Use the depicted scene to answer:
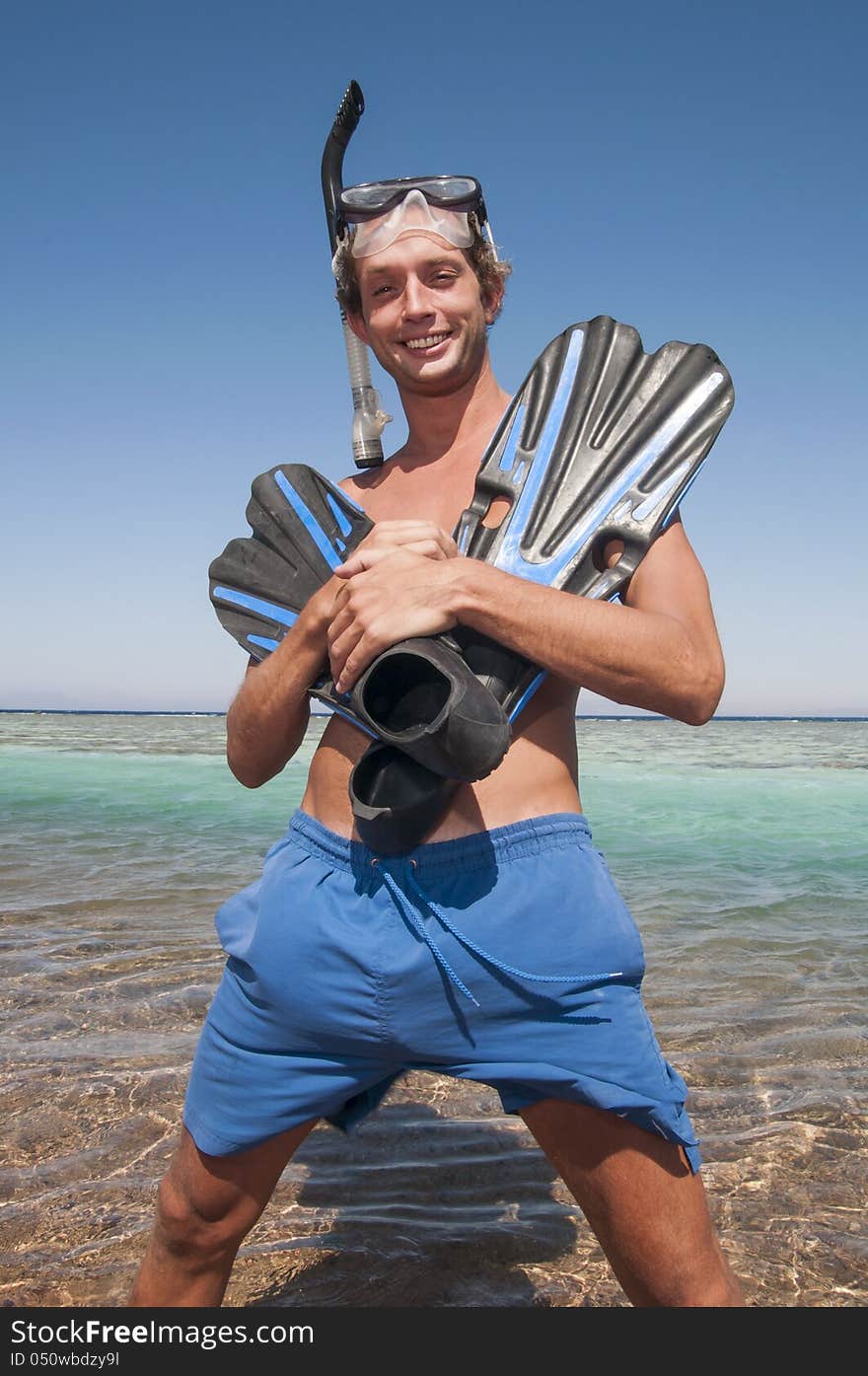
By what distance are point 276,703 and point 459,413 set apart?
0.79m

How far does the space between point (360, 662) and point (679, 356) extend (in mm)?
913

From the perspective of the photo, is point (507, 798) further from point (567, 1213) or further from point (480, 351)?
point (567, 1213)

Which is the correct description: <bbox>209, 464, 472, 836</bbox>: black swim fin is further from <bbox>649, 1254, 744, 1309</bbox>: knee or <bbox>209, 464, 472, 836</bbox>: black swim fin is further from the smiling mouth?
<bbox>649, 1254, 744, 1309</bbox>: knee

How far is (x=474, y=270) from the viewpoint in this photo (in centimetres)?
230

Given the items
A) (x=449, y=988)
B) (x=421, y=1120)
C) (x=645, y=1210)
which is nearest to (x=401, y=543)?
(x=449, y=988)

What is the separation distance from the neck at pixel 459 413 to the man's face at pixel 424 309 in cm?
6

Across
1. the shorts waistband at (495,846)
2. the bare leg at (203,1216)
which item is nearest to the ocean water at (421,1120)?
the bare leg at (203,1216)

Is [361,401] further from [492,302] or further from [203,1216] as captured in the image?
[203,1216]

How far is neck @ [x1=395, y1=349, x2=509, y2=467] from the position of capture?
2.34 metres

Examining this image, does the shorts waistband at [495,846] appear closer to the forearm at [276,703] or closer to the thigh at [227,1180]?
the forearm at [276,703]

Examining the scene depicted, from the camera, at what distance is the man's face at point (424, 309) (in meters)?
2.23

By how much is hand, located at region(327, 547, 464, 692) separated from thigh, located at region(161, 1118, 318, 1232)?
3.01 ft

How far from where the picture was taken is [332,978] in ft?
6.23

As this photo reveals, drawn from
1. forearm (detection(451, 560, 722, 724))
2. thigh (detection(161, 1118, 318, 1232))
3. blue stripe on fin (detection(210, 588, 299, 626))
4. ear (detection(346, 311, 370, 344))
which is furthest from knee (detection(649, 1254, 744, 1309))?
ear (detection(346, 311, 370, 344))
